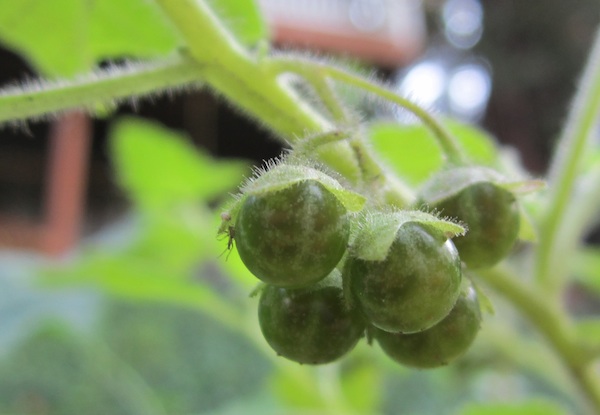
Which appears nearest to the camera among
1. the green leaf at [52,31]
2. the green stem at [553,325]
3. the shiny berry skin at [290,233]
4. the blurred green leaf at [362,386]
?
the shiny berry skin at [290,233]

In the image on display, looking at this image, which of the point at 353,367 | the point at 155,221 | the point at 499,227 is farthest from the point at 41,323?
the point at 499,227

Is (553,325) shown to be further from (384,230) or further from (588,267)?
(588,267)

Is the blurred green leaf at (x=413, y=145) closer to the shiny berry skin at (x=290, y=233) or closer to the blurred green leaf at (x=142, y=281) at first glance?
the blurred green leaf at (x=142, y=281)

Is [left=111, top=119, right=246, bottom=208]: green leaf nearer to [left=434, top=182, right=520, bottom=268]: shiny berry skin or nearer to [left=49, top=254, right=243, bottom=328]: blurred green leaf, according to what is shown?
[left=49, top=254, right=243, bottom=328]: blurred green leaf

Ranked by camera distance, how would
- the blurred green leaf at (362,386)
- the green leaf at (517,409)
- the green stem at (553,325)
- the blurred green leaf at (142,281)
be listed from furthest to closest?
the blurred green leaf at (362,386) → the blurred green leaf at (142,281) → the green leaf at (517,409) → the green stem at (553,325)

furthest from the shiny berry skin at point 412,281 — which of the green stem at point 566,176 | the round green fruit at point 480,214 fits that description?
the green stem at point 566,176

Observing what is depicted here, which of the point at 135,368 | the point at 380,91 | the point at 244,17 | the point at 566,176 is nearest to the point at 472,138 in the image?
the point at 566,176
